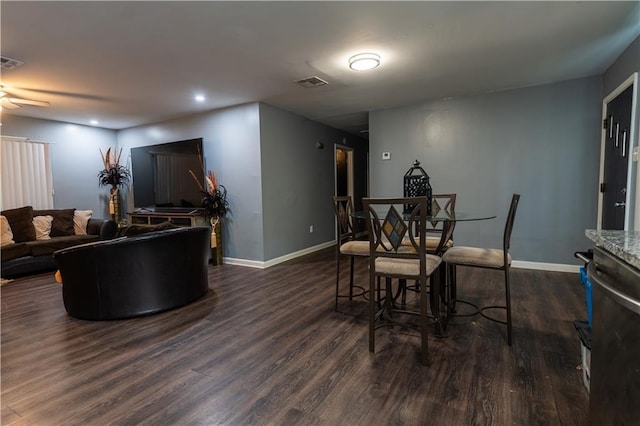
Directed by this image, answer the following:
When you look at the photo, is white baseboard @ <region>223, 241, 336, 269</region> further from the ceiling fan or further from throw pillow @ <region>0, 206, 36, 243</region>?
the ceiling fan

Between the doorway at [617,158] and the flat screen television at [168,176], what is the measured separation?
5.13 meters

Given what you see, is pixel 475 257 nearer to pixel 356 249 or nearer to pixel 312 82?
pixel 356 249

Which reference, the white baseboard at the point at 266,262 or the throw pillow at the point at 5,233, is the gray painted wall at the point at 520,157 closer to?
the white baseboard at the point at 266,262

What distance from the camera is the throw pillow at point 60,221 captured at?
498cm

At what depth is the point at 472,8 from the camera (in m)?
2.21

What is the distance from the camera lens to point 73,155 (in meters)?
5.69

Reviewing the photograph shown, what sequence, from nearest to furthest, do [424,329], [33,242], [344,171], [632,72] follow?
1. [424,329]
2. [632,72]
3. [33,242]
4. [344,171]

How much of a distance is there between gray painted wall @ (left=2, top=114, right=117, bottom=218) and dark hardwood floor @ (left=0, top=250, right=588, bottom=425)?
3254 millimetres

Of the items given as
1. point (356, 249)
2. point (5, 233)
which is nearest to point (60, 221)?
point (5, 233)

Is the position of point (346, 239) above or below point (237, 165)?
below

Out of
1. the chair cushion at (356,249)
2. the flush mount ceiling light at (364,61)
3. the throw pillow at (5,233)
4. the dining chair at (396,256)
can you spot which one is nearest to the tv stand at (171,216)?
the throw pillow at (5,233)

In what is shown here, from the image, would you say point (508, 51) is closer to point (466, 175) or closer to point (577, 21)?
point (577, 21)

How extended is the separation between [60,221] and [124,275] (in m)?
3.46

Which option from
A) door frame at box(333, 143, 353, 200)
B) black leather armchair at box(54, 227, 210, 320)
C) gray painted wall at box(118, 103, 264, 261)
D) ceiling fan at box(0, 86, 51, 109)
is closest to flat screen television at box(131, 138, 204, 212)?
gray painted wall at box(118, 103, 264, 261)
